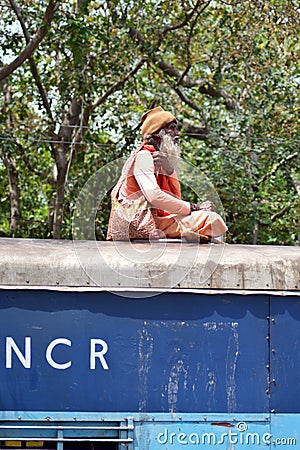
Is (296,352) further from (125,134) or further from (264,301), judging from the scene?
(125,134)

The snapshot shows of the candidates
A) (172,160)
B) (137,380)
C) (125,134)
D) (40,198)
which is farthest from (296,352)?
(40,198)

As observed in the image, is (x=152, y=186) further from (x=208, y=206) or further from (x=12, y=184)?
(x=12, y=184)

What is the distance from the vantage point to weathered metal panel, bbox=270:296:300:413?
3.76 metres

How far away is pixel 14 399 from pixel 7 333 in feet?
0.92

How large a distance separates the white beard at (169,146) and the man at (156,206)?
0.01 m

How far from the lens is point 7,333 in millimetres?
3646

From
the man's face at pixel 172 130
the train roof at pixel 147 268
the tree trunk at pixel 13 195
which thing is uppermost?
the tree trunk at pixel 13 195

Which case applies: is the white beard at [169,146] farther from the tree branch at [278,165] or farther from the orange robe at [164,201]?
the tree branch at [278,165]

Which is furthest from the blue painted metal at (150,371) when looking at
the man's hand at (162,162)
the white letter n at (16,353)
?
the man's hand at (162,162)

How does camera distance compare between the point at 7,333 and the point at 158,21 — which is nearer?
the point at 7,333

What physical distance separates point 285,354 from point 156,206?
891 millimetres

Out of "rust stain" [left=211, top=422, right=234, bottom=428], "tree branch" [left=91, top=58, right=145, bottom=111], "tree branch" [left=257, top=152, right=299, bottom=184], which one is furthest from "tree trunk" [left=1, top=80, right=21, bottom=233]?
"rust stain" [left=211, top=422, right=234, bottom=428]

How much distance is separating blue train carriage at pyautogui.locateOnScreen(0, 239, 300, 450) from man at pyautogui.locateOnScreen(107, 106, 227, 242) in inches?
9.1

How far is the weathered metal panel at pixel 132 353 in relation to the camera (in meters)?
3.65
